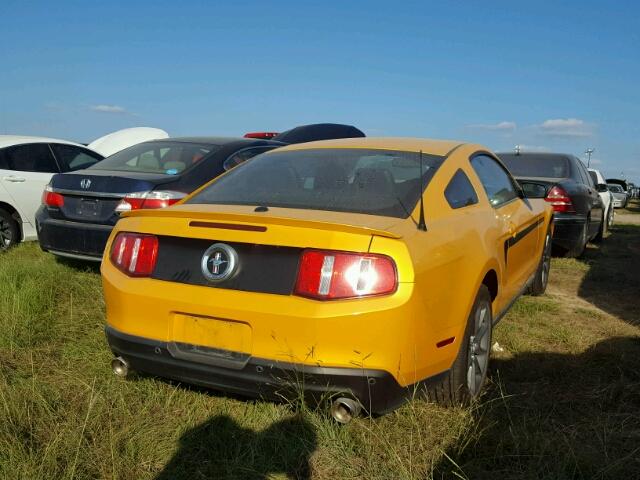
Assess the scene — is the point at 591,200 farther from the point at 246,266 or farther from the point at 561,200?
the point at 246,266

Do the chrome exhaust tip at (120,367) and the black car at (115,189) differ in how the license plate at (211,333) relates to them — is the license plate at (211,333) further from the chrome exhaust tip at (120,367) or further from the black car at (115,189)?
the black car at (115,189)

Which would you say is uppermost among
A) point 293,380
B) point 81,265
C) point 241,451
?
point 293,380

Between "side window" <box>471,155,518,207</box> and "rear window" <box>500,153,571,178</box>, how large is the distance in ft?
10.9

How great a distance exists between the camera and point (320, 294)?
2383mm

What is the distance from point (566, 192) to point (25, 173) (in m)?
6.27

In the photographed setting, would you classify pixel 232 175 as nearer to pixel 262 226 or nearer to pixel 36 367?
pixel 262 226

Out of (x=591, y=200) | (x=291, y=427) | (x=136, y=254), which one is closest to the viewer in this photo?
(x=291, y=427)

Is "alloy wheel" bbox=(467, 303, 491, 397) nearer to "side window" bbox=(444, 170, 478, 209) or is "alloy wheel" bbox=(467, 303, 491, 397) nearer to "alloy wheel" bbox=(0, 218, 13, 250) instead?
"side window" bbox=(444, 170, 478, 209)

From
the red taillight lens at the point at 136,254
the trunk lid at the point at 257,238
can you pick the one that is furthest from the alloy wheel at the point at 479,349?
the red taillight lens at the point at 136,254

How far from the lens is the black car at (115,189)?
16.1 feet

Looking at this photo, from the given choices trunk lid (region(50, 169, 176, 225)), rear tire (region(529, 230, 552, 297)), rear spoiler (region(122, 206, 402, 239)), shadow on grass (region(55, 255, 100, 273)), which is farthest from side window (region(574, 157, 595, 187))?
rear spoiler (region(122, 206, 402, 239))

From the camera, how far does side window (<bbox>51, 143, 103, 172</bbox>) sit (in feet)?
24.8

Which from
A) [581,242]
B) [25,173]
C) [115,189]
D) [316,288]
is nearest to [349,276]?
[316,288]

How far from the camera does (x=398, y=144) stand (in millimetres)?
3617
